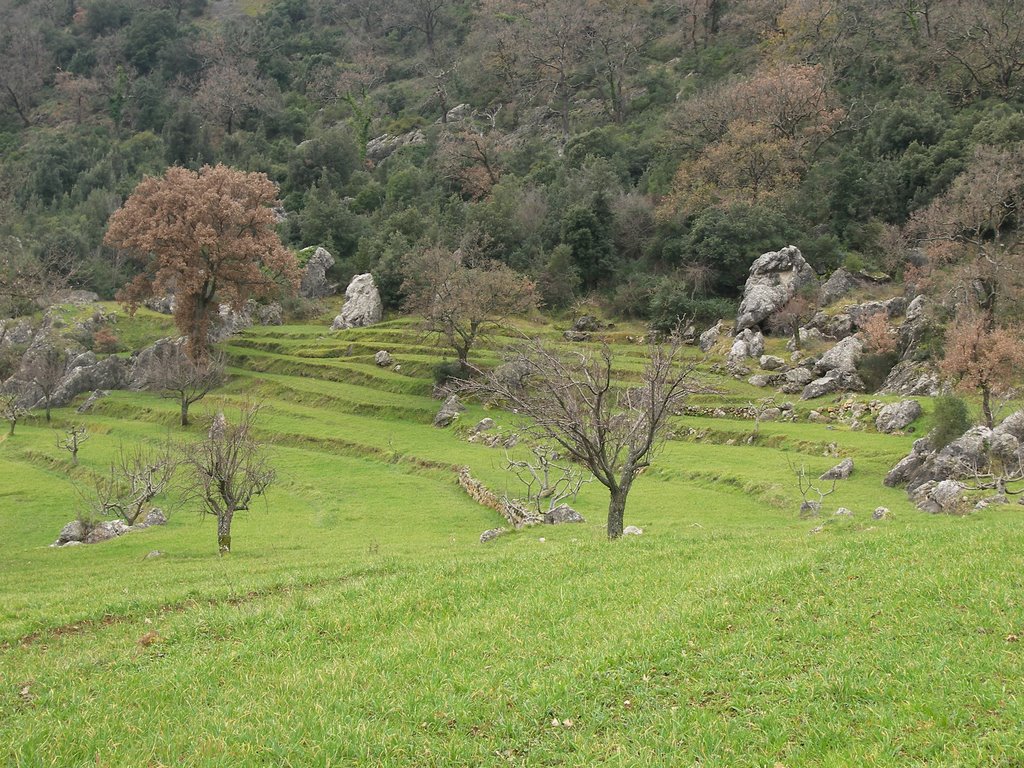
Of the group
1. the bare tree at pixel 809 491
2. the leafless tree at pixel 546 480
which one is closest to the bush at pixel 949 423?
the bare tree at pixel 809 491

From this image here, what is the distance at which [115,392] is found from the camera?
62.9 meters

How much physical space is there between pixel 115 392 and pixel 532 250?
40.0m

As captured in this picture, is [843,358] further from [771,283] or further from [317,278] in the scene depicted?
[317,278]

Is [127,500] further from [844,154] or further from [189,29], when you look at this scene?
[189,29]

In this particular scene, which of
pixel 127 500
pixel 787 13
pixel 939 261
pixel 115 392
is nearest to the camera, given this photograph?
pixel 127 500

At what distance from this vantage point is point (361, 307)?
7350cm

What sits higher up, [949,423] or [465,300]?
[949,423]

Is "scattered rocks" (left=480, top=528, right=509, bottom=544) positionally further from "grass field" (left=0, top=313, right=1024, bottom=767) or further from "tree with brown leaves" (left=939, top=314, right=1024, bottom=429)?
"tree with brown leaves" (left=939, top=314, right=1024, bottom=429)

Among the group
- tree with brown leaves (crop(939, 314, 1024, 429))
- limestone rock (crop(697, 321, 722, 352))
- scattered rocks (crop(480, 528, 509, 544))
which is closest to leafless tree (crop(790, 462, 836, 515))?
tree with brown leaves (crop(939, 314, 1024, 429))

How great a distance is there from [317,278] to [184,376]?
32995mm

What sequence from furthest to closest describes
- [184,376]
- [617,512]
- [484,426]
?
[184,376] → [484,426] → [617,512]

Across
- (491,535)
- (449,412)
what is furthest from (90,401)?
(491,535)

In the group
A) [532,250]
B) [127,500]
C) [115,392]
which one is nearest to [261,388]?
[115,392]

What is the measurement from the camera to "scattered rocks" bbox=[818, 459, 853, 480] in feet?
105
